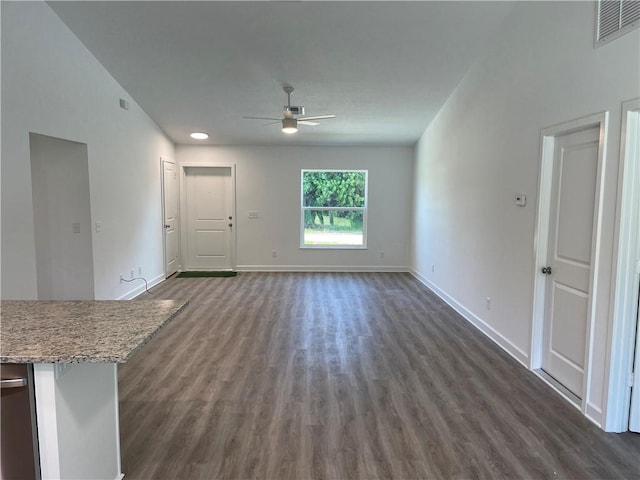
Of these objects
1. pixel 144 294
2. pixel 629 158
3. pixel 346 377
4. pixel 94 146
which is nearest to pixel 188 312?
pixel 144 294

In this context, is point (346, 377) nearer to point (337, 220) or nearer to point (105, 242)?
point (105, 242)

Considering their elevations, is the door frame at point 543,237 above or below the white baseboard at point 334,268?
above

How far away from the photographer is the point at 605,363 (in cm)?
233

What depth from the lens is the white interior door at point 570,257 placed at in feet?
8.47

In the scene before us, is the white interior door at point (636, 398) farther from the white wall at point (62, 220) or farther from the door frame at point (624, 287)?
the white wall at point (62, 220)

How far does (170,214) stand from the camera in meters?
6.84

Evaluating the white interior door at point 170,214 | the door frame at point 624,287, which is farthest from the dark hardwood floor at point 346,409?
the white interior door at point 170,214

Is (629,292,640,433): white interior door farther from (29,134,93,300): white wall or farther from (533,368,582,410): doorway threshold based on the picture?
(29,134,93,300): white wall

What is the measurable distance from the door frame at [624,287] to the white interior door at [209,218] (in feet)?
20.1

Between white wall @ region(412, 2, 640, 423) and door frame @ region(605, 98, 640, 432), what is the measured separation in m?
0.06

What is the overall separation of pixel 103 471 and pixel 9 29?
3403 mm

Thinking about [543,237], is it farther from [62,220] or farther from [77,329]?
[62,220]

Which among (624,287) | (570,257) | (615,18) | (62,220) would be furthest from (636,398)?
(62,220)

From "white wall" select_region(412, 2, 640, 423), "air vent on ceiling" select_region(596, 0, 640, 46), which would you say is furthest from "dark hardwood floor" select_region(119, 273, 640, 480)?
"air vent on ceiling" select_region(596, 0, 640, 46)
